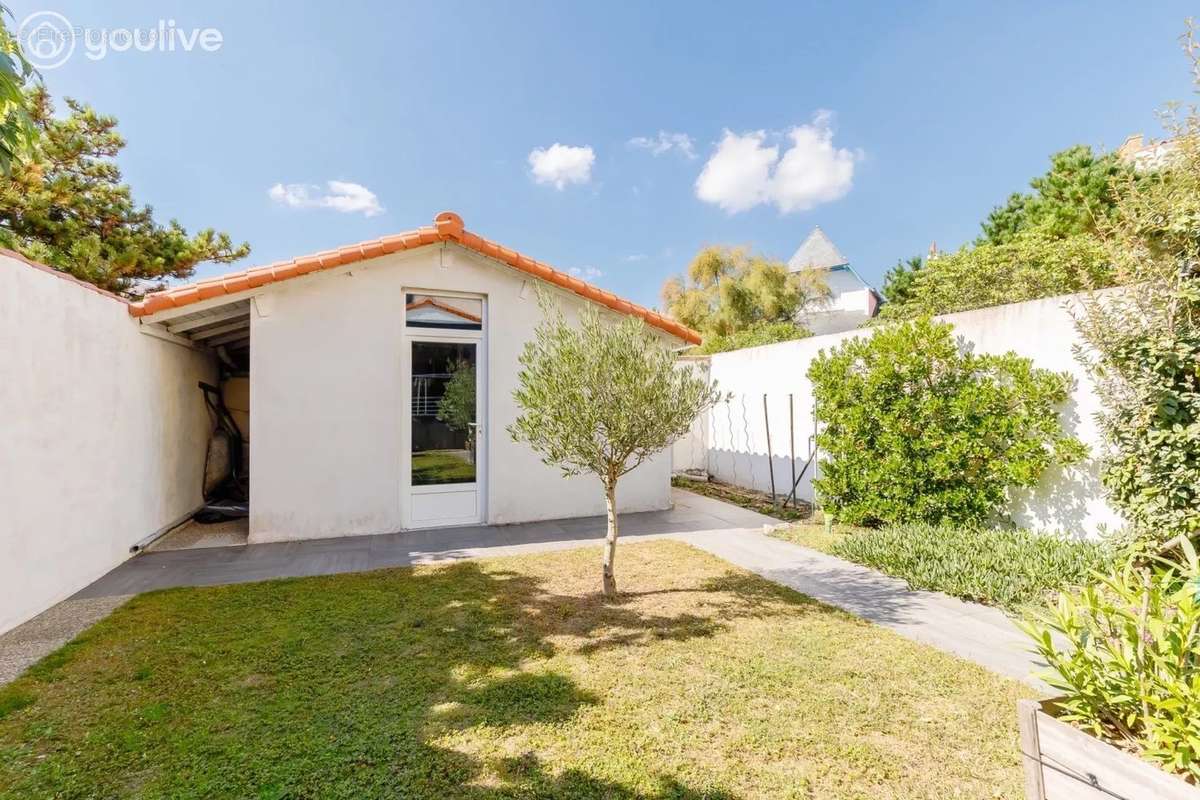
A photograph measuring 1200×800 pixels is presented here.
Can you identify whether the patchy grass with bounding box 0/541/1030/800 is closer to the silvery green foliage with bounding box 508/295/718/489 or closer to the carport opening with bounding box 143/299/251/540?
the silvery green foliage with bounding box 508/295/718/489

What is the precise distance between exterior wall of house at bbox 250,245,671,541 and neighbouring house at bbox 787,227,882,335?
29401 mm

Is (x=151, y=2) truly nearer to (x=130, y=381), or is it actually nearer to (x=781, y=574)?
(x=130, y=381)

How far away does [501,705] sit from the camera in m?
3.48

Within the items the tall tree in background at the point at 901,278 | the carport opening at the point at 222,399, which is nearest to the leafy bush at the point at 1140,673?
the carport opening at the point at 222,399

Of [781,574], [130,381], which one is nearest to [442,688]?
[781,574]

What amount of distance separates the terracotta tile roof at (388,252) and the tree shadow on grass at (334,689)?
3923mm

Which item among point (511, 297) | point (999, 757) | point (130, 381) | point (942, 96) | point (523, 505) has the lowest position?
point (999, 757)

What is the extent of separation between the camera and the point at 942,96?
15.5 m

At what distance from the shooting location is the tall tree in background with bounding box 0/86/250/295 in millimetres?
10906

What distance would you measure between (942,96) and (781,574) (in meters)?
16.8

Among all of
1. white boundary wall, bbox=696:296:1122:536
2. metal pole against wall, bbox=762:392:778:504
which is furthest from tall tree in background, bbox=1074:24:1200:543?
metal pole against wall, bbox=762:392:778:504

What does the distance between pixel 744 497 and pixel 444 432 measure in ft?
21.9

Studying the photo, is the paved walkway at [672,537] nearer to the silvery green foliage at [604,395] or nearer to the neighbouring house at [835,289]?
the silvery green foliage at [604,395]

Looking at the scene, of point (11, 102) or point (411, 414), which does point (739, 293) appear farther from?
point (11, 102)
